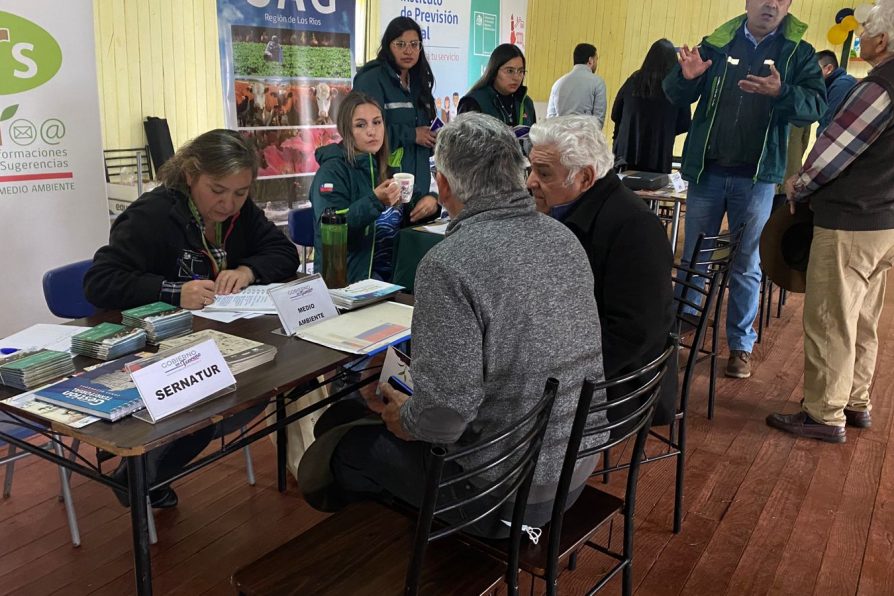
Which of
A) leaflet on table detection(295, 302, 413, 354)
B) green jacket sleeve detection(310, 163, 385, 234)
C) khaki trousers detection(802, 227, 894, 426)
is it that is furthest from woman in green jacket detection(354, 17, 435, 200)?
khaki trousers detection(802, 227, 894, 426)

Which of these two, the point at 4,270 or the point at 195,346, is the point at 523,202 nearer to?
the point at 195,346

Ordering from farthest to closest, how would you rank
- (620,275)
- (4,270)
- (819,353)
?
(4,270) < (819,353) < (620,275)

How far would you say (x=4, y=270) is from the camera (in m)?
3.13

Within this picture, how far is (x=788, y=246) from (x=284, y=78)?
310cm

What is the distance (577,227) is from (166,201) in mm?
1207

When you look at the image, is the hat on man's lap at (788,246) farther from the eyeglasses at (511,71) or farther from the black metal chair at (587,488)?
the eyeglasses at (511,71)

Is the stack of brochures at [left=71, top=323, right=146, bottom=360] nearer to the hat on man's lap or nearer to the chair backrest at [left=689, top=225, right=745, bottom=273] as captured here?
the chair backrest at [left=689, top=225, right=745, bottom=273]

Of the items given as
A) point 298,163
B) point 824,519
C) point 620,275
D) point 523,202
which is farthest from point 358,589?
point 298,163

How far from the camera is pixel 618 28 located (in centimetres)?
830

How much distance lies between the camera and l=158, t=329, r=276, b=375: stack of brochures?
1.62 metres

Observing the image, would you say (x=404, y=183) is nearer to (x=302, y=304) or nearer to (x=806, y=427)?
(x=302, y=304)

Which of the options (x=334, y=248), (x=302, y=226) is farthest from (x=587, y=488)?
(x=302, y=226)

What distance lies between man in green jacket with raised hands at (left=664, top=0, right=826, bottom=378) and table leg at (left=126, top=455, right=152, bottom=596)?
2610mm

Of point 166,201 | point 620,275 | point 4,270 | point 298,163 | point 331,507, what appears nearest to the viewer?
point 331,507
